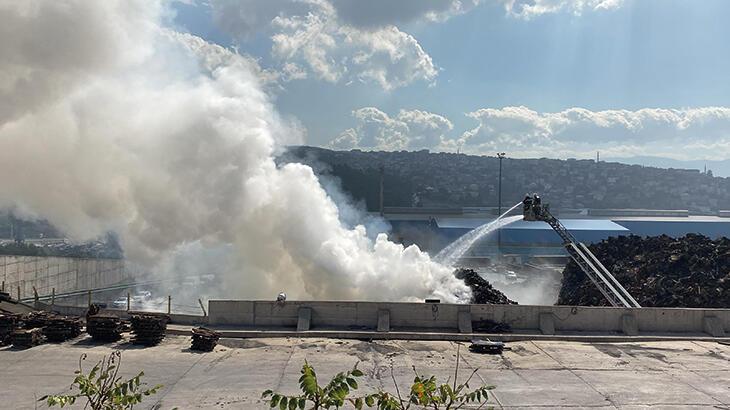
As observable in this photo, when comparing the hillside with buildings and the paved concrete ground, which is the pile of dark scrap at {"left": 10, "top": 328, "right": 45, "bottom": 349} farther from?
the hillside with buildings

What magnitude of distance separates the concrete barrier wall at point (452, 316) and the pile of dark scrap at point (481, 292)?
4.46 m

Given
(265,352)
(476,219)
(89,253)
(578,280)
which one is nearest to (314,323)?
(265,352)

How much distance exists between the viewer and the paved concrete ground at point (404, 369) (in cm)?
1541

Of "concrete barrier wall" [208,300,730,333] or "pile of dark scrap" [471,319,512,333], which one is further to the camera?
"concrete barrier wall" [208,300,730,333]

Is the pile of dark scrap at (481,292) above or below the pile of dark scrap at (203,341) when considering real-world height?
above

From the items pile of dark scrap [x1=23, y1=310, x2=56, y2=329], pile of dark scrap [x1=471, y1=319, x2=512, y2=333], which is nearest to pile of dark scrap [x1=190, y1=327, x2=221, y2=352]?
pile of dark scrap [x1=23, y1=310, x2=56, y2=329]

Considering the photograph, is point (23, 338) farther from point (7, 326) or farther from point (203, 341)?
point (203, 341)

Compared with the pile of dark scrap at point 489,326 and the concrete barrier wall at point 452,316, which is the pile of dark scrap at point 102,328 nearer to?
the concrete barrier wall at point 452,316

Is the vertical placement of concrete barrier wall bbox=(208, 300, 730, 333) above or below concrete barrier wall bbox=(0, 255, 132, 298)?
above

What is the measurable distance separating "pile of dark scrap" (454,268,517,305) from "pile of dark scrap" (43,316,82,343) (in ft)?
59.4

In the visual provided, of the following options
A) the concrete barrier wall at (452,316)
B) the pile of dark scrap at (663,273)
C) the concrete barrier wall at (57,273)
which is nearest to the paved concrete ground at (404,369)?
the concrete barrier wall at (452,316)

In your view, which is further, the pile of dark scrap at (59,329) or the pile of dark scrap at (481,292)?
the pile of dark scrap at (481,292)

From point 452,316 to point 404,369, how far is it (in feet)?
18.7

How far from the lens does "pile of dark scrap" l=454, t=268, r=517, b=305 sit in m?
28.3
